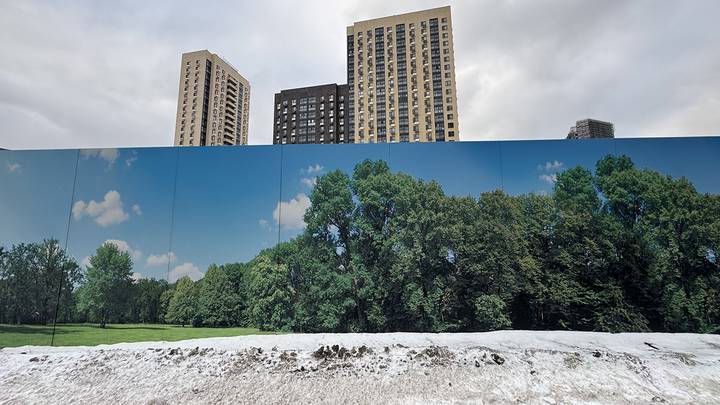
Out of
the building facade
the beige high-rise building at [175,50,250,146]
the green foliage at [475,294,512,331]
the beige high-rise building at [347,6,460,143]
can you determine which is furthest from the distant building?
the beige high-rise building at [175,50,250,146]

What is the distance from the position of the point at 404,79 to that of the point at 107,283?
73.6 metres

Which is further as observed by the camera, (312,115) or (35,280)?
(312,115)

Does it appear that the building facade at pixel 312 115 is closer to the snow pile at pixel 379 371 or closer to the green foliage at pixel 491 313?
the green foliage at pixel 491 313

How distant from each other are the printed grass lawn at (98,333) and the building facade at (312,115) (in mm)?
79075

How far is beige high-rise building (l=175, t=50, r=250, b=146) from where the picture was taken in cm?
9400

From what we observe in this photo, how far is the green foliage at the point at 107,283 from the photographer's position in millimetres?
15312

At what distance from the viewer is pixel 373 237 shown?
1490 centimetres

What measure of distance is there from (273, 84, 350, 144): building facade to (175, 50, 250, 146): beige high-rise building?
1319 centimetres

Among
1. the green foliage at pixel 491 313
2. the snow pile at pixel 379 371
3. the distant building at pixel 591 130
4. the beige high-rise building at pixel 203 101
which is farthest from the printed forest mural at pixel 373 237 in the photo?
the beige high-rise building at pixel 203 101

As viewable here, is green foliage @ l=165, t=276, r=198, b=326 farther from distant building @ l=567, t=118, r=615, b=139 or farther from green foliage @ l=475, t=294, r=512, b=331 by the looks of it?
distant building @ l=567, t=118, r=615, b=139

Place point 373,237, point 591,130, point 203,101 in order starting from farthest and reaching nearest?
point 203,101 → point 591,130 → point 373,237

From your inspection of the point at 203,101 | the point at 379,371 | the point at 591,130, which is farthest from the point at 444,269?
the point at 203,101

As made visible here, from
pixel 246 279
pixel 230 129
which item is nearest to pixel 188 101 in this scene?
pixel 230 129

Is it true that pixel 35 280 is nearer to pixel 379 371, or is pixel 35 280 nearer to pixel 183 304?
pixel 183 304
